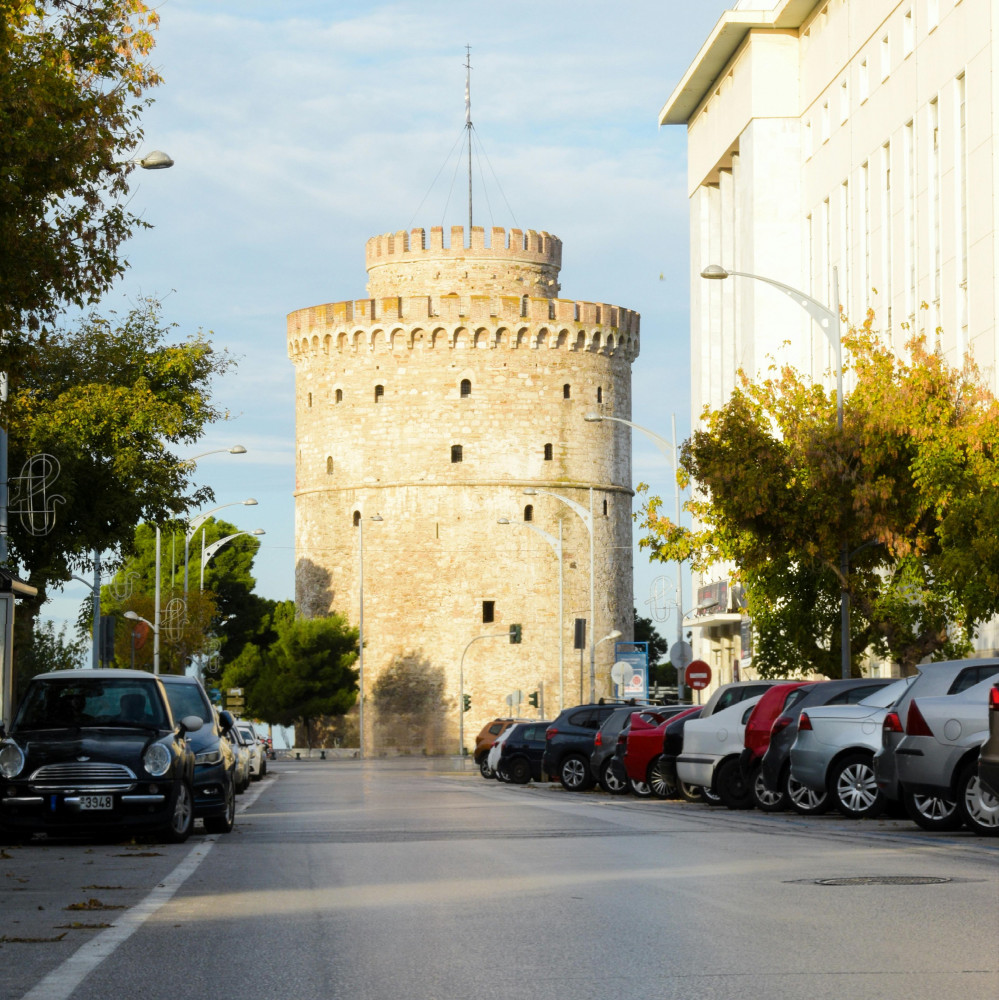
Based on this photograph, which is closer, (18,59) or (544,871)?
(544,871)

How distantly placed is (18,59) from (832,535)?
1568 cm

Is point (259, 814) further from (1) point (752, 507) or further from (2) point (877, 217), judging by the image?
(2) point (877, 217)

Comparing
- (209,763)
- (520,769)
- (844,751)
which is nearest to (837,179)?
(520,769)

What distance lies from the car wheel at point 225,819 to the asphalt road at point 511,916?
1.37 feet

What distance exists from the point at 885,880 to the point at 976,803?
440 centimetres

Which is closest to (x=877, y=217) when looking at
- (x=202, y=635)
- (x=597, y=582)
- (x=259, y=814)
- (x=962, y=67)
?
(x=962, y=67)

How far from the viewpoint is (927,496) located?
2670 cm

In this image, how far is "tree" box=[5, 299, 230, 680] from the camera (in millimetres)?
33344

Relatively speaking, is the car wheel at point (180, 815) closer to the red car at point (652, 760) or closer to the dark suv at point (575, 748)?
the red car at point (652, 760)

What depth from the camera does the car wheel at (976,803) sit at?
1546 centimetres

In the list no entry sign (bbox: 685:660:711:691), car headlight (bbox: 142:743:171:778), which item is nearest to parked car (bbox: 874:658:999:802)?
car headlight (bbox: 142:743:171:778)

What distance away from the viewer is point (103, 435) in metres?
34.4

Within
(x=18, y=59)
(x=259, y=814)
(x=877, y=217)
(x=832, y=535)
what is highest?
(x=877, y=217)

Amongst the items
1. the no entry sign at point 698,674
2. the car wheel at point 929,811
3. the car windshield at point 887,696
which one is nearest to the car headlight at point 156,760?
the car wheel at point 929,811
